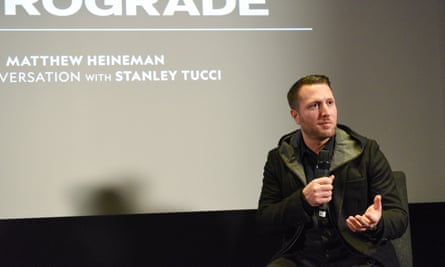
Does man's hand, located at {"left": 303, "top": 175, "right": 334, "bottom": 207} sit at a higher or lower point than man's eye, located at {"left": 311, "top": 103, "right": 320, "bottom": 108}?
lower

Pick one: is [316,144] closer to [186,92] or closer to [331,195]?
[331,195]

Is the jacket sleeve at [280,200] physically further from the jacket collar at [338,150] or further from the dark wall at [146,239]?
the dark wall at [146,239]

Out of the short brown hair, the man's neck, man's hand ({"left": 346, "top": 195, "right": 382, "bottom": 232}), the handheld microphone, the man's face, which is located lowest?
man's hand ({"left": 346, "top": 195, "right": 382, "bottom": 232})

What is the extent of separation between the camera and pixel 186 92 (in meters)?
3.19

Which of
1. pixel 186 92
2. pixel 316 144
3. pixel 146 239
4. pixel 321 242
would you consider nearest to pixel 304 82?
pixel 316 144

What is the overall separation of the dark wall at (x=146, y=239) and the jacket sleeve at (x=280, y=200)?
3.04ft

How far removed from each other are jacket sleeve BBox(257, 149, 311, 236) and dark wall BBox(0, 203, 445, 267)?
0.93 meters

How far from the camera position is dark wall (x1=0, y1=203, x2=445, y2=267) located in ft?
10.6

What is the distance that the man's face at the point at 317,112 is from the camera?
7.46 ft

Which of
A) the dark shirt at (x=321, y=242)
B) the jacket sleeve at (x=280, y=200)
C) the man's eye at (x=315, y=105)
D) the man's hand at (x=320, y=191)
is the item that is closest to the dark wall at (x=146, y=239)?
the jacket sleeve at (x=280, y=200)

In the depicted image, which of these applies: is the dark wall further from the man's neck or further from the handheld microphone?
the handheld microphone

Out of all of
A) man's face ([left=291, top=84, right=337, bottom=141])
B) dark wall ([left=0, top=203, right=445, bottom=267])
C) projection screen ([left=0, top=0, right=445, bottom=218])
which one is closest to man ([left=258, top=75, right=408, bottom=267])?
man's face ([left=291, top=84, right=337, bottom=141])

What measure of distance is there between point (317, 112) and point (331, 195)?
0.33 metres

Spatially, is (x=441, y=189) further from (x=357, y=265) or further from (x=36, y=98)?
(x=36, y=98)
